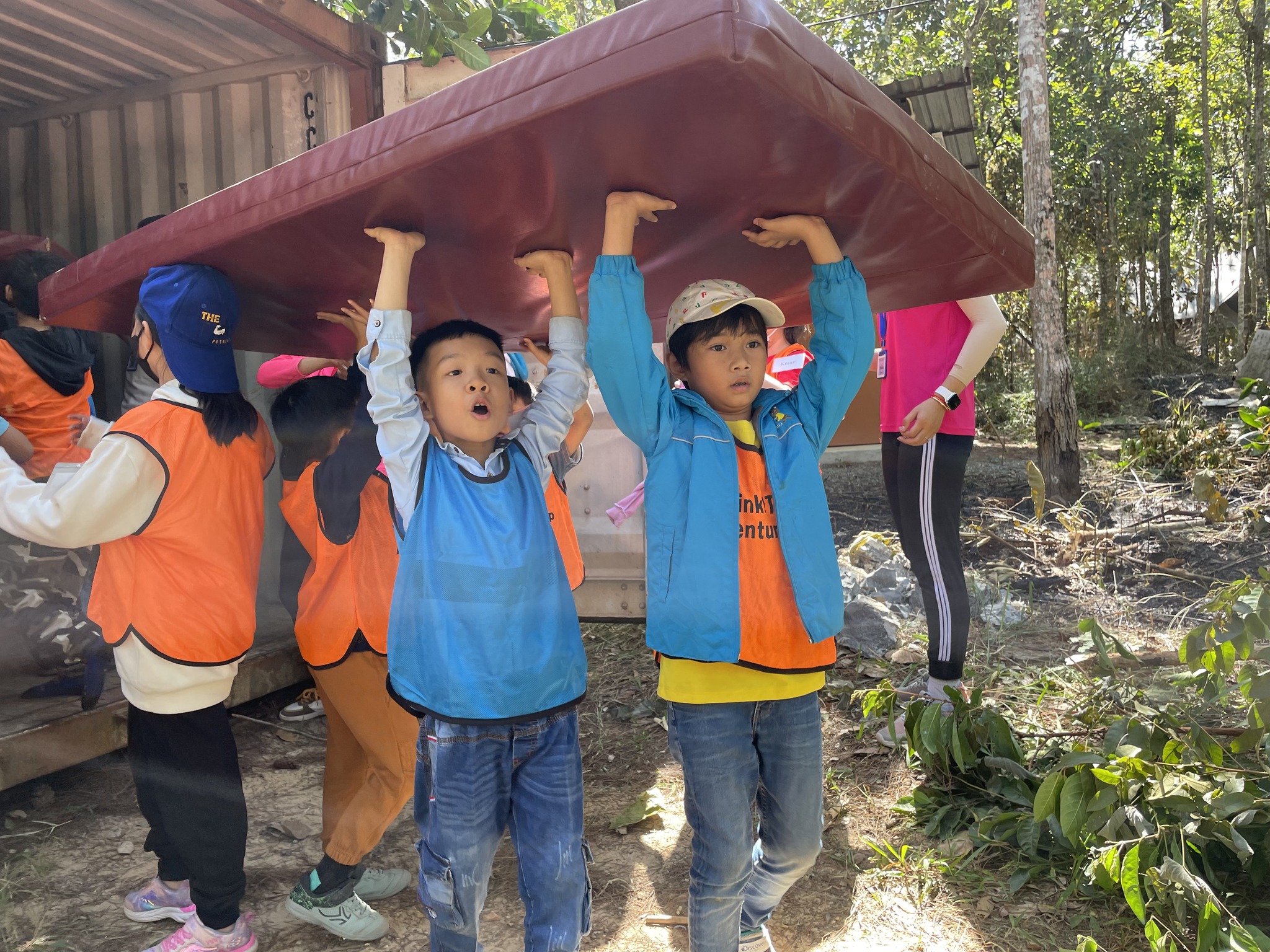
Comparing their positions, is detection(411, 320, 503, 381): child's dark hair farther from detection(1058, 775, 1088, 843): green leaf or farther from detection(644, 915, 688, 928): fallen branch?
detection(1058, 775, 1088, 843): green leaf

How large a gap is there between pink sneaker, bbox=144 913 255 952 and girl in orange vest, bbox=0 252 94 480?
2.04m

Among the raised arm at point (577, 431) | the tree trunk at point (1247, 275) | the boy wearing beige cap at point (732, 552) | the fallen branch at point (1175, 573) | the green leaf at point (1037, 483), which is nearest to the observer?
the boy wearing beige cap at point (732, 552)

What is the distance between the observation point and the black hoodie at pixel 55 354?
3.72m

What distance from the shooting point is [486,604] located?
6.50 feet

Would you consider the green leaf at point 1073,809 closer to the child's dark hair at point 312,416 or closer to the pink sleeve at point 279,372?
the child's dark hair at point 312,416

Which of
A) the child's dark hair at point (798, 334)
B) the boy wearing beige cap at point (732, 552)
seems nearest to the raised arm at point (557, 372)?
the boy wearing beige cap at point (732, 552)

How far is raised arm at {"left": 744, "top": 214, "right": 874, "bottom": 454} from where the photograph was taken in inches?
82.0

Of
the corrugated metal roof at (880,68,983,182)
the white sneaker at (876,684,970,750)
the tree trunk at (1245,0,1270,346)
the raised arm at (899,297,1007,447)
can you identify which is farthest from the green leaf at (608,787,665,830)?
the tree trunk at (1245,0,1270,346)

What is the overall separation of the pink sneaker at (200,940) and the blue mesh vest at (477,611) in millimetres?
954

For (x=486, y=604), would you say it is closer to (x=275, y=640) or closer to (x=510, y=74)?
(x=510, y=74)

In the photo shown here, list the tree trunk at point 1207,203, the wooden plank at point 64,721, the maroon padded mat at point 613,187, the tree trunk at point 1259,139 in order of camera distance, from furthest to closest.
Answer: the tree trunk at point 1207,203 < the tree trunk at point 1259,139 < the wooden plank at point 64,721 < the maroon padded mat at point 613,187

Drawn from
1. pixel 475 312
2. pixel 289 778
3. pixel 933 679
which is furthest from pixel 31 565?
pixel 933 679

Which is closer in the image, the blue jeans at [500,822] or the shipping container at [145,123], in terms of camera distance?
the blue jeans at [500,822]

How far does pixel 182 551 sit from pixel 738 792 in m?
1.48
